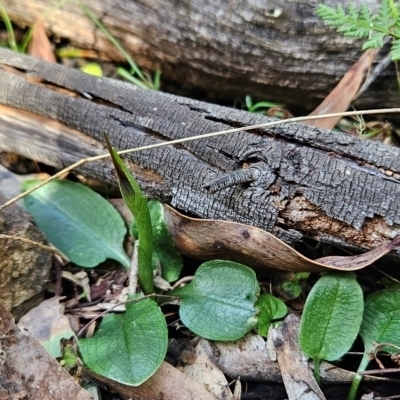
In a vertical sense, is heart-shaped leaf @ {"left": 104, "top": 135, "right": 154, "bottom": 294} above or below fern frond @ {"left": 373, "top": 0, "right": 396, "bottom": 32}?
below

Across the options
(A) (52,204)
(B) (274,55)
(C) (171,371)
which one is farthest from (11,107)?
(C) (171,371)

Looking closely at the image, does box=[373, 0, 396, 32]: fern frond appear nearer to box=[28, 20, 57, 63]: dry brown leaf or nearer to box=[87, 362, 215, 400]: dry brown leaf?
box=[87, 362, 215, 400]: dry brown leaf

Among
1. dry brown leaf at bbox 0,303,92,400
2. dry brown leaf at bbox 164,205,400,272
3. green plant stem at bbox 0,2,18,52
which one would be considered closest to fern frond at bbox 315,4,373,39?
dry brown leaf at bbox 164,205,400,272

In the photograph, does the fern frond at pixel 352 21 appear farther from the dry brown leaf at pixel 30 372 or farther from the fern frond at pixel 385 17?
the dry brown leaf at pixel 30 372

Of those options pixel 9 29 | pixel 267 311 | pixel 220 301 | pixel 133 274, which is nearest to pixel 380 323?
pixel 267 311

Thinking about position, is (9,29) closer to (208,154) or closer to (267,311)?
(208,154)
